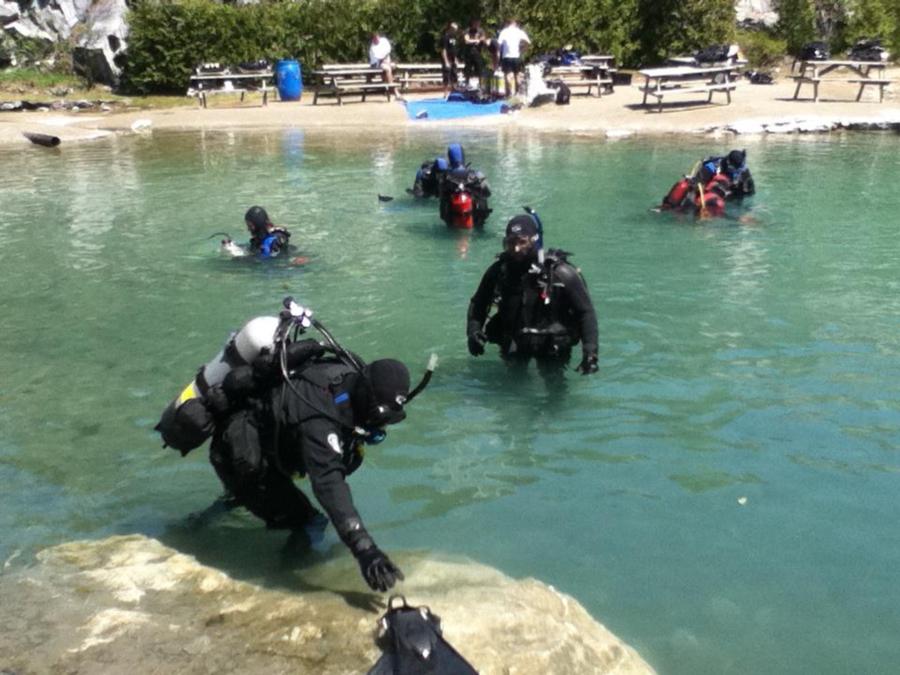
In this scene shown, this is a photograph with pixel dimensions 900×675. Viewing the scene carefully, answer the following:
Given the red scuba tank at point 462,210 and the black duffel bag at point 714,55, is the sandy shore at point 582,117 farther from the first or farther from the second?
the red scuba tank at point 462,210

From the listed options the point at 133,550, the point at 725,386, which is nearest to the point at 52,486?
the point at 133,550

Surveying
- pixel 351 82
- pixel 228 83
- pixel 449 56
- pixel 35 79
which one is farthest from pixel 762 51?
pixel 35 79

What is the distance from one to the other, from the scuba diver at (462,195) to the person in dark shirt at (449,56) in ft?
46.0

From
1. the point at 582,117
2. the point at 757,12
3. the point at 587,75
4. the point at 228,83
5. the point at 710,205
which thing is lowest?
the point at 710,205

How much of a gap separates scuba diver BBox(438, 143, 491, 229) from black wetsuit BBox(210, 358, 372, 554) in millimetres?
7019

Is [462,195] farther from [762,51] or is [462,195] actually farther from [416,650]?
[762,51]

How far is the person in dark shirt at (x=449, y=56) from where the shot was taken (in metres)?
24.6

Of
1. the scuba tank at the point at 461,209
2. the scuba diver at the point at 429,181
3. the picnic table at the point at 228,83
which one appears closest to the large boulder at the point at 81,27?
the picnic table at the point at 228,83

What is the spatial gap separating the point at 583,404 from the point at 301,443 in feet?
10.2

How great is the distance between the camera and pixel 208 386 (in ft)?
14.2

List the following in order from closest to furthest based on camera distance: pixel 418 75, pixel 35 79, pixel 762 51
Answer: pixel 418 75, pixel 35 79, pixel 762 51

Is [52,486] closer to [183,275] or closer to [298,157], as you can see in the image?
[183,275]

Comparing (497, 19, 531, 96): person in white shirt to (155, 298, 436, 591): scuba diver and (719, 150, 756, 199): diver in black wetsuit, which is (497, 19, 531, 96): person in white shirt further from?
(155, 298, 436, 591): scuba diver

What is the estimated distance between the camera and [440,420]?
6480 millimetres
